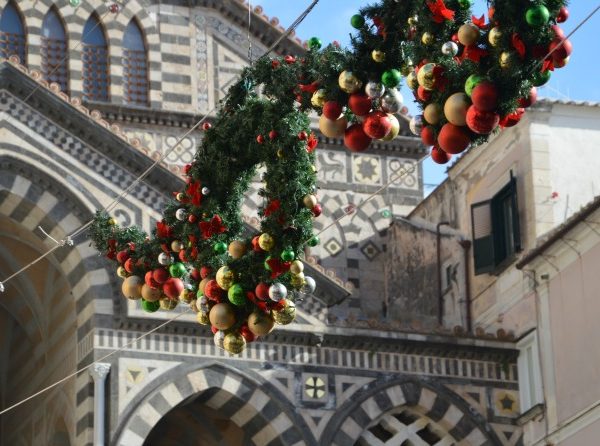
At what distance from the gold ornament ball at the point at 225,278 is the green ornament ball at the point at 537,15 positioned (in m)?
3.15

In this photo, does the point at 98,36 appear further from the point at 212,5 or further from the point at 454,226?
the point at 454,226

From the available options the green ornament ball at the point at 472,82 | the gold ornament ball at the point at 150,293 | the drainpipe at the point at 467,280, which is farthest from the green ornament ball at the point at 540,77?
the drainpipe at the point at 467,280

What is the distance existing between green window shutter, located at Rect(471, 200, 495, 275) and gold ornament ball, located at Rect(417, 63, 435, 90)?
13.4 metres

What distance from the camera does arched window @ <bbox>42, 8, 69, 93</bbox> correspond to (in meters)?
26.2

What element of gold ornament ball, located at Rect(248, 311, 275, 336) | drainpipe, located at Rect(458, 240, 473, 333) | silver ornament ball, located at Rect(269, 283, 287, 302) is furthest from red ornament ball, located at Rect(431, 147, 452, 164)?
drainpipe, located at Rect(458, 240, 473, 333)

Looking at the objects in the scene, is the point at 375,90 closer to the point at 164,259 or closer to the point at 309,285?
the point at 309,285

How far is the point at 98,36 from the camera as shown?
26.6m

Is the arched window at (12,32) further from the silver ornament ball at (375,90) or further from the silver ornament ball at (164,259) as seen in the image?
the silver ornament ball at (375,90)

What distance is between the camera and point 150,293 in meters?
13.7

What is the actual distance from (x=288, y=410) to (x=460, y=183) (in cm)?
569

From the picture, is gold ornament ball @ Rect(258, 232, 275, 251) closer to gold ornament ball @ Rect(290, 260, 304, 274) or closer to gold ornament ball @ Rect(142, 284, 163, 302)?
gold ornament ball @ Rect(290, 260, 304, 274)

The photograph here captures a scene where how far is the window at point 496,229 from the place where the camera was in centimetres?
2412

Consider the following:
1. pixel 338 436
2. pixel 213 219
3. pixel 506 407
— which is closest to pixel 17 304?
pixel 338 436

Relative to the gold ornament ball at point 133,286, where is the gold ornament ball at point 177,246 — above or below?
above
